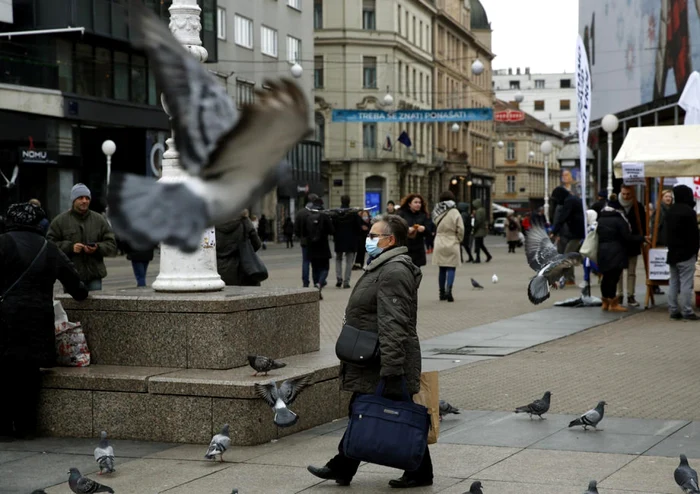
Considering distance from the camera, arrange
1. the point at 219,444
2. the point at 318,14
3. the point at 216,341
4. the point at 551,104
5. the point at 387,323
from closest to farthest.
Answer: the point at 387,323 < the point at 219,444 < the point at 216,341 < the point at 318,14 < the point at 551,104

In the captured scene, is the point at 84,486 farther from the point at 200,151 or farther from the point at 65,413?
the point at 200,151

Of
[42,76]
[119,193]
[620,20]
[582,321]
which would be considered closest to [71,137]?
Result: [42,76]

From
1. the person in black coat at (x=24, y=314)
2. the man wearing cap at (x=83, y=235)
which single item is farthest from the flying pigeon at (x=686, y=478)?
the man wearing cap at (x=83, y=235)

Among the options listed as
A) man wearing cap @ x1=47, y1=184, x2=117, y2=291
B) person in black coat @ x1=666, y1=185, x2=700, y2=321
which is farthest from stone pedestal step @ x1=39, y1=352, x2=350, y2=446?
person in black coat @ x1=666, y1=185, x2=700, y2=321

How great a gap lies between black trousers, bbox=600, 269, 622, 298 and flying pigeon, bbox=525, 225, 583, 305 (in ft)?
9.66

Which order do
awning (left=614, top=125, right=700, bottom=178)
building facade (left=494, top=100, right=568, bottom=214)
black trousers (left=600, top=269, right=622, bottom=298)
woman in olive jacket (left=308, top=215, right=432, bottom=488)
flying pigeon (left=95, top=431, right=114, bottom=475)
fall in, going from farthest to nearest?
building facade (left=494, top=100, right=568, bottom=214), black trousers (left=600, top=269, right=622, bottom=298), awning (left=614, top=125, right=700, bottom=178), flying pigeon (left=95, top=431, right=114, bottom=475), woman in olive jacket (left=308, top=215, right=432, bottom=488)

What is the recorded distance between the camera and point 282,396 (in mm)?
8516

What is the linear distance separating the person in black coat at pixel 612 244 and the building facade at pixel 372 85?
4784cm

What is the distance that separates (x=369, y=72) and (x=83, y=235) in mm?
64495

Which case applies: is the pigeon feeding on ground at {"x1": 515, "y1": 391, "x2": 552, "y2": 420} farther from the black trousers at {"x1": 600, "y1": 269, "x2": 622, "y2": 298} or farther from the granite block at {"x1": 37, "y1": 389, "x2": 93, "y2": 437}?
the black trousers at {"x1": 600, "y1": 269, "x2": 622, "y2": 298}

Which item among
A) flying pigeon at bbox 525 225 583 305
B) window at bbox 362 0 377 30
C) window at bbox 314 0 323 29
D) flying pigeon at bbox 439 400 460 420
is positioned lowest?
flying pigeon at bbox 439 400 460 420

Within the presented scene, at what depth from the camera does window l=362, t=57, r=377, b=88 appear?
245 ft

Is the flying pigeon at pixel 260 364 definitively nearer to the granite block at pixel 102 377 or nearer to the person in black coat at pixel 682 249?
the granite block at pixel 102 377

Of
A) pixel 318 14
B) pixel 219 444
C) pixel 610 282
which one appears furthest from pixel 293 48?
pixel 219 444
